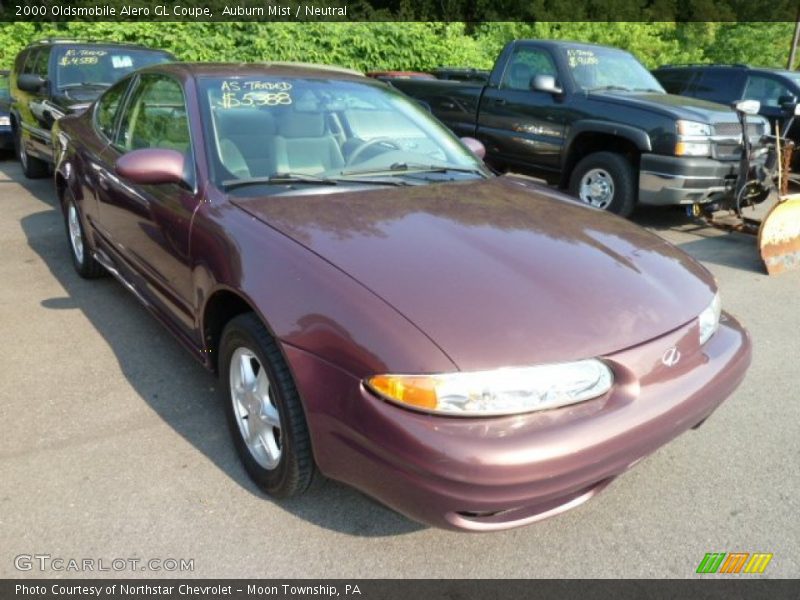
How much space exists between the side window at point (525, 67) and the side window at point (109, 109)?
4.70 meters

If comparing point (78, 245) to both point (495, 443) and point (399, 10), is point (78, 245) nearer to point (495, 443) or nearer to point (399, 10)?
point (495, 443)

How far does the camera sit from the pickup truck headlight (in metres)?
5.99

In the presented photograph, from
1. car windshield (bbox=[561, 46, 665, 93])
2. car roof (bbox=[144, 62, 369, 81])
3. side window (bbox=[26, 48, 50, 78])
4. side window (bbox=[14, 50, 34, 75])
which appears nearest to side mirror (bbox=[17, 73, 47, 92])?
side window (bbox=[26, 48, 50, 78])

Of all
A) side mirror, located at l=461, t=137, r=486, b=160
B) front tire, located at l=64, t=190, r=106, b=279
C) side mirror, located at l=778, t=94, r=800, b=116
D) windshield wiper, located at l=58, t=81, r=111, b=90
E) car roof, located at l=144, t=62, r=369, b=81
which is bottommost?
front tire, located at l=64, t=190, r=106, b=279

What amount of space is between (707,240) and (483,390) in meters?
5.46

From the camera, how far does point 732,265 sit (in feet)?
18.2

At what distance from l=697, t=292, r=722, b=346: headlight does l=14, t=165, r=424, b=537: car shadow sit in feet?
4.14

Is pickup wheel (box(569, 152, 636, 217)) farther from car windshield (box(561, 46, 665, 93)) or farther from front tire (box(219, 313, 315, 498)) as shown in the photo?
front tire (box(219, 313, 315, 498))

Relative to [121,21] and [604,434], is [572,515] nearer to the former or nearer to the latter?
[604,434]

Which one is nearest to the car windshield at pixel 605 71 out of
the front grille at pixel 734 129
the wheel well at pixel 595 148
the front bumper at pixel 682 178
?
the wheel well at pixel 595 148

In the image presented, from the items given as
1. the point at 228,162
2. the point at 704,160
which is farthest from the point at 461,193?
the point at 704,160

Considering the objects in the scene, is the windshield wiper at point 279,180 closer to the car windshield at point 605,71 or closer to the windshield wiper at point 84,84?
the car windshield at point 605,71

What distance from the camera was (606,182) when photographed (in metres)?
6.69
